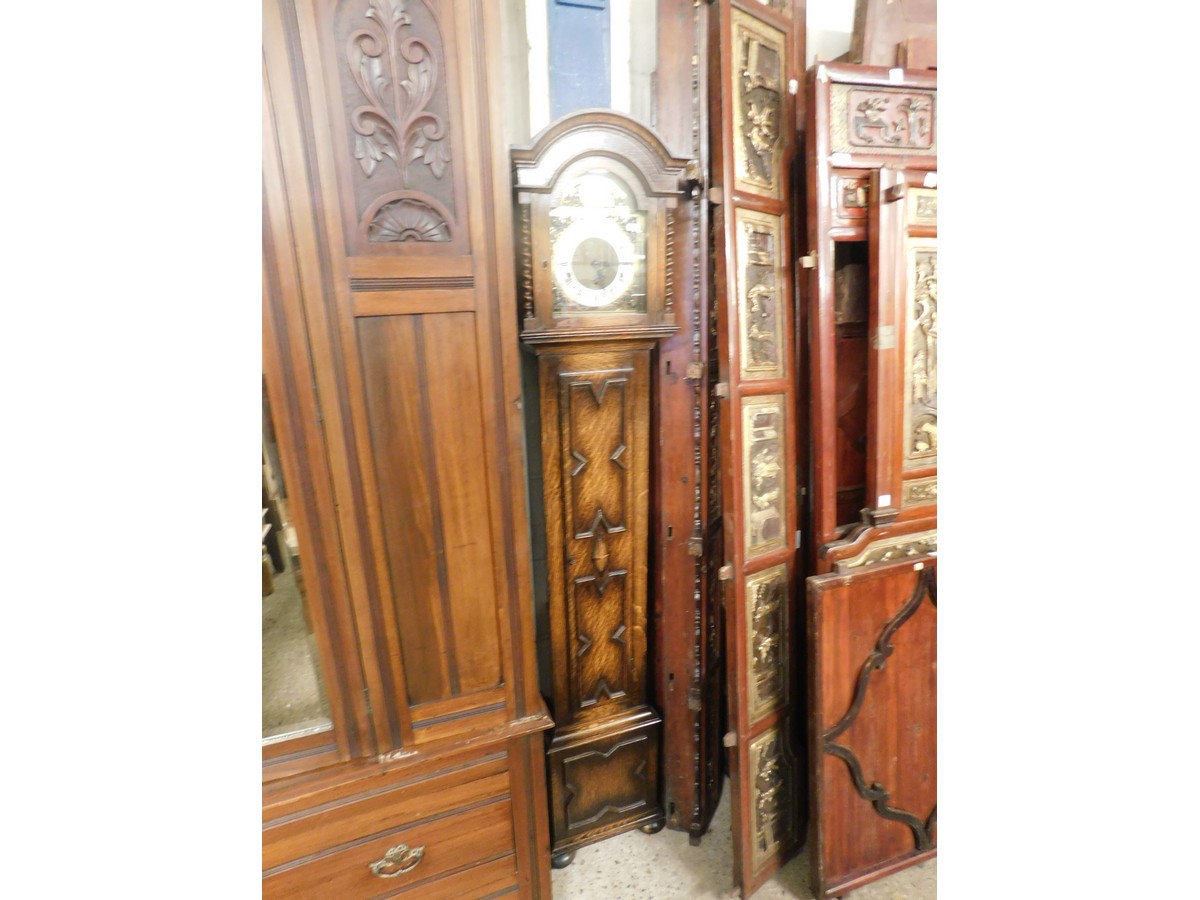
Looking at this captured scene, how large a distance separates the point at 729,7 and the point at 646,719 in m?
1.89

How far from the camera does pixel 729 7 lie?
130 centimetres

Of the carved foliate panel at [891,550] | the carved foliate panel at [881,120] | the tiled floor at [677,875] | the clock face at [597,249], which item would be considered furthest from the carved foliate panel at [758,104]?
the tiled floor at [677,875]

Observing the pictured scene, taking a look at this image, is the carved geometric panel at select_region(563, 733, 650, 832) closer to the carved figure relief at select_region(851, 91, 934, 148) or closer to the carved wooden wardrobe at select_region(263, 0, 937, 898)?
the carved wooden wardrobe at select_region(263, 0, 937, 898)

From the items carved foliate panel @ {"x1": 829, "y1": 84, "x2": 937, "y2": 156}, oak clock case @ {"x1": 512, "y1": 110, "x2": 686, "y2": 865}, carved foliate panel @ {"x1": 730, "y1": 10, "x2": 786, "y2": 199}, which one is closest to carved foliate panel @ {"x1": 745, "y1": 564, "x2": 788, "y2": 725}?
oak clock case @ {"x1": 512, "y1": 110, "x2": 686, "y2": 865}

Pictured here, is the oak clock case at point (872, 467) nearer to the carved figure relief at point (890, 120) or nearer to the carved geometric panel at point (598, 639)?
the carved figure relief at point (890, 120)

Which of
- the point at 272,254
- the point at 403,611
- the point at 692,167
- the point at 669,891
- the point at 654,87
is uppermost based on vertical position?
the point at 654,87

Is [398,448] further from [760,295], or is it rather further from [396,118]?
[760,295]

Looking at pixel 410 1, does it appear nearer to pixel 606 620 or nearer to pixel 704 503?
pixel 704 503

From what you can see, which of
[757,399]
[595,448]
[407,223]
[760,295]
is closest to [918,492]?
[757,399]

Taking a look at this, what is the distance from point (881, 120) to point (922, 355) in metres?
0.60

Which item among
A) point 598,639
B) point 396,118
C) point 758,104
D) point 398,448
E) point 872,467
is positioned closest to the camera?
point 396,118

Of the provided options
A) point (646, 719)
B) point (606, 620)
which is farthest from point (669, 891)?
point (606, 620)

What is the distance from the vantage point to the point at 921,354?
1.49m

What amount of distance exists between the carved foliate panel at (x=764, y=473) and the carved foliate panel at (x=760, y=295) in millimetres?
91
